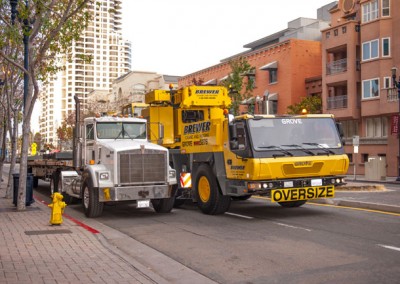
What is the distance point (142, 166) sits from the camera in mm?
13172

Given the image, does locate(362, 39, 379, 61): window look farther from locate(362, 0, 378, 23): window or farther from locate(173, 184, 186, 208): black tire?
locate(173, 184, 186, 208): black tire

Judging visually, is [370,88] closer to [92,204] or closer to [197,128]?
[197,128]

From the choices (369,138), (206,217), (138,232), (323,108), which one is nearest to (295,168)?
(206,217)

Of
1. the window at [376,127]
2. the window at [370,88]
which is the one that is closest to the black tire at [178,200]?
the window at [370,88]

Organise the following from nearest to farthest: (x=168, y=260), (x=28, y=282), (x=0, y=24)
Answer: (x=28, y=282)
(x=168, y=260)
(x=0, y=24)

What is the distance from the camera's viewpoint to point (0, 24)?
18188 mm

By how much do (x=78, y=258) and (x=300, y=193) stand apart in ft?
20.5

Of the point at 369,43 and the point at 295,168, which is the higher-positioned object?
the point at 369,43

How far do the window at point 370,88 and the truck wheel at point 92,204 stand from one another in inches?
1147

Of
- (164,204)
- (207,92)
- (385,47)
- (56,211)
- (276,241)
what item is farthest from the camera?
(385,47)

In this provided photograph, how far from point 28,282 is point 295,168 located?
739 cm

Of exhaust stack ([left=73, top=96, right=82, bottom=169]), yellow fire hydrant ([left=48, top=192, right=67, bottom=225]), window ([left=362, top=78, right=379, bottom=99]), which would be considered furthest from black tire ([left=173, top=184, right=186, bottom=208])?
window ([left=362, top=78, right=379, bottom=99])

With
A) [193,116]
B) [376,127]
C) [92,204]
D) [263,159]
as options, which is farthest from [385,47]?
[92,204]

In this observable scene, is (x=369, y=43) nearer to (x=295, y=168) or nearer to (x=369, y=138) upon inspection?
(x=369, y=138)
